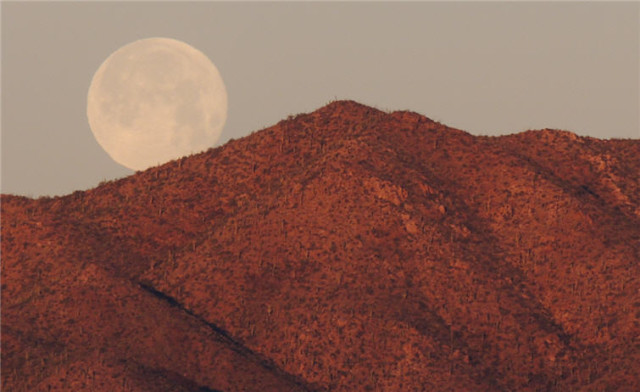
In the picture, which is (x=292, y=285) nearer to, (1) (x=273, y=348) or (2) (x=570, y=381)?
(1) (x=273, y=348)

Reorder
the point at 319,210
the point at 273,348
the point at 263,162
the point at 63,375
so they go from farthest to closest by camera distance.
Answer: the point at 263,162 < the point at 319,210 < the point at 273,348 < the point at 63,375

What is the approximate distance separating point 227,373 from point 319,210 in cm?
1224

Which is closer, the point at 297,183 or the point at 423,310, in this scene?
the point at 423,310

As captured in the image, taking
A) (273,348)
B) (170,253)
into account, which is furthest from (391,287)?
(170,253)

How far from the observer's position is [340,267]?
59.3 meters

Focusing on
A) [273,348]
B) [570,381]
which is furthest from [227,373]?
[570,381]

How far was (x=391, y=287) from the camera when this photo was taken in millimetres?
58156

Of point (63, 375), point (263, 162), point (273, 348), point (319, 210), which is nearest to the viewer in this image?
point (63, 375)

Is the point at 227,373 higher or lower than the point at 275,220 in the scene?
lower

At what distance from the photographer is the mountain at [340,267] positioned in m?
54.4

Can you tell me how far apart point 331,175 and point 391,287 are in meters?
8.69

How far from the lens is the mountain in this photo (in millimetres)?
54438

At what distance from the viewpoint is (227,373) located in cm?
5375

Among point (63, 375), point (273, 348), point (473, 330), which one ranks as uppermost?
point (473, 330)
